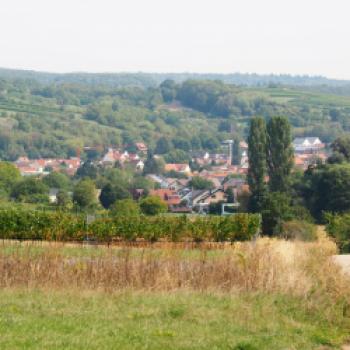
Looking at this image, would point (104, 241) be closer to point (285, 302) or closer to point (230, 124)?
point (285, 302)

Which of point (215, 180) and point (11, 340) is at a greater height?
point (11, 340)

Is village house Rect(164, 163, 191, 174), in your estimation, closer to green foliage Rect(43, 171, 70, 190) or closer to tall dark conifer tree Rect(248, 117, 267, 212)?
green foliage Rect(43, 171, 70, 190)

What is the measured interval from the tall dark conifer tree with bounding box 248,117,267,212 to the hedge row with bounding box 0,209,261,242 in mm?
22683

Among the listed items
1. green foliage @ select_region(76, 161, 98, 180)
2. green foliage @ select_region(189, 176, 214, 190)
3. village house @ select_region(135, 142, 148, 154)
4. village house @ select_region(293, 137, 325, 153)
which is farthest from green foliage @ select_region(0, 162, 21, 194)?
village house @ select_region(135, 142, 148, 154)

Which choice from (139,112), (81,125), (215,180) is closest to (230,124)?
(139,112)

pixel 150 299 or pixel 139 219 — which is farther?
pixel 139 219

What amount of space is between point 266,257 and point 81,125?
15345 cm

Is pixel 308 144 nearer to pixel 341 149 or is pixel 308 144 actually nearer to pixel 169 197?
pixel 169 197

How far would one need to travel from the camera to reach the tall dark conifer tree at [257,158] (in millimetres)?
54000

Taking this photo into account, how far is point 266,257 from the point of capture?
521 inches

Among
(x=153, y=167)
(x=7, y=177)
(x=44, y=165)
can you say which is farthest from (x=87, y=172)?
(x=44, y=165)

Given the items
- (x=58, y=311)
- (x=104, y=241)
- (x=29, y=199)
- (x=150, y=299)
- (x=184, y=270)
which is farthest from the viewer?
(x=29, y=199)

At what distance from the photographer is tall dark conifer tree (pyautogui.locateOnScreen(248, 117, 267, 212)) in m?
54.0

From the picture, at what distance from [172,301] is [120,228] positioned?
17371 mm
